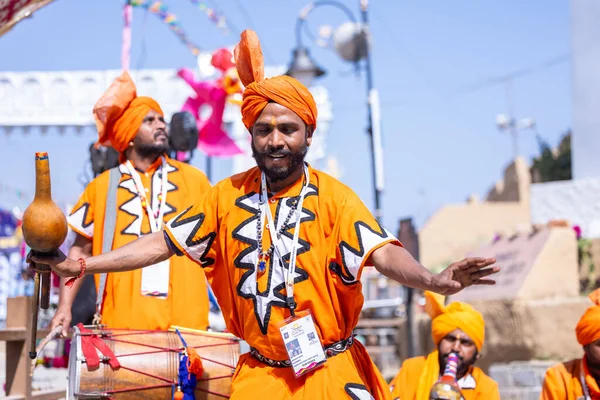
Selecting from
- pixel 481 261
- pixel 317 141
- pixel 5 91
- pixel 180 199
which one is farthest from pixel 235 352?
pixel 5 91

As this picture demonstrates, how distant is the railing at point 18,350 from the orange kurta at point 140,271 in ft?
4.66

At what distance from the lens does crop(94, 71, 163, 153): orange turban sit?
5809 millimetres

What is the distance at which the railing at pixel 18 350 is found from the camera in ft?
21.7

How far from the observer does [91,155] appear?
955cm

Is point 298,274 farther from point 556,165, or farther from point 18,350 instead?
point 556,165

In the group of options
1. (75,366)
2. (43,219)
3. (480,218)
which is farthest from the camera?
(480,218)

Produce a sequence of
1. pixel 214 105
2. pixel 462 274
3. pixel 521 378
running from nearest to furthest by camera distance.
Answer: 1. pixel 462 274
2. pixel 521 378
3. pixel 214 105

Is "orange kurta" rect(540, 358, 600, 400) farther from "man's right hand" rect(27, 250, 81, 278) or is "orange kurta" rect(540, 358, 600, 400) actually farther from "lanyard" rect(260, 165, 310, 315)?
"man's right hand" rect(27, 250, 81, 278)

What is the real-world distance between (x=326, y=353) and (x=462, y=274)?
80 cm

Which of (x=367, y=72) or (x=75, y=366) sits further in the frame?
(x=367, y=72)

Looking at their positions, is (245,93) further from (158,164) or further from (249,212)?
(158,164)

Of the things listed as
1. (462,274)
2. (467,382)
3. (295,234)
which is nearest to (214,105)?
(467,382)

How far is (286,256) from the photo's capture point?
3910 mm

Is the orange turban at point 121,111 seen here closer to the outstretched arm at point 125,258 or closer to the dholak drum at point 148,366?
the dholak drum at point 148,366
